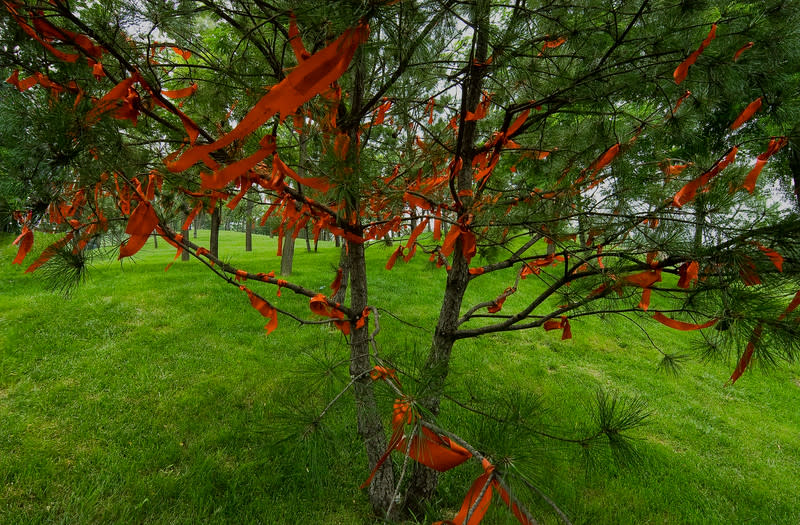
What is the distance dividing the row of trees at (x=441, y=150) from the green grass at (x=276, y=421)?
0.29 meters

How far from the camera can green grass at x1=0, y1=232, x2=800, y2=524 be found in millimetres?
1961

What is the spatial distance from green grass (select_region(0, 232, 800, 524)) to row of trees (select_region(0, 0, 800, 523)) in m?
0.29

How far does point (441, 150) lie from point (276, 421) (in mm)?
1828

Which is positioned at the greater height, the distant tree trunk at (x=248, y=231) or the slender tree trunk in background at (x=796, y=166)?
the slender tree trunk in background at (x=796, y=166)

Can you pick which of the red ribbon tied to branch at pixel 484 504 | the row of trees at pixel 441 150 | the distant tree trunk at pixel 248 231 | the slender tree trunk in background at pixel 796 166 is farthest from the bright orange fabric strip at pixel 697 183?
the distant tree trunk at pixel 248 231

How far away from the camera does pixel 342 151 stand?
3.41 ft

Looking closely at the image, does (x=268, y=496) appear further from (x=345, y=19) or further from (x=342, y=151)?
(x=345, y=19)

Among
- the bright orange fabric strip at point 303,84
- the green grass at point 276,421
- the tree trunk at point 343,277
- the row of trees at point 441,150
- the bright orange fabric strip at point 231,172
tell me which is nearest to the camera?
the bright orange fabric strip at point 303,84

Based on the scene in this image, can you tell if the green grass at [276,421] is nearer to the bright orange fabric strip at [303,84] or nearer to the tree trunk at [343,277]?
the tree trunk at [343,277]

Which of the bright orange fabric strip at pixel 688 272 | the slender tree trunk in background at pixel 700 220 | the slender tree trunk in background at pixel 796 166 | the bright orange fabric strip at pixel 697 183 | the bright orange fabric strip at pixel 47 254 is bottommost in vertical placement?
the bright orange fabric strip at pixel 47 254

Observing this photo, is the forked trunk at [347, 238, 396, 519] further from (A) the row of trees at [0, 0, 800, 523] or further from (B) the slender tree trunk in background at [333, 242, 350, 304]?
(B) the slender tree trunk in background at [333, 242, 350, 304]

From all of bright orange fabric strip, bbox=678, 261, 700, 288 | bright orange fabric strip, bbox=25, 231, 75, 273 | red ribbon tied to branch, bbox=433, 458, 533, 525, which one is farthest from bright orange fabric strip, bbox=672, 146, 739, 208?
bright orange fabric strip, bbox=25, 231, 75, 273

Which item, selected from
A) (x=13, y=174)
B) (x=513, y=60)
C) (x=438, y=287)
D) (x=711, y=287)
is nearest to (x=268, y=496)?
(x=13, y=174)

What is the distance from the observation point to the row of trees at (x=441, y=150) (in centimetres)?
82
